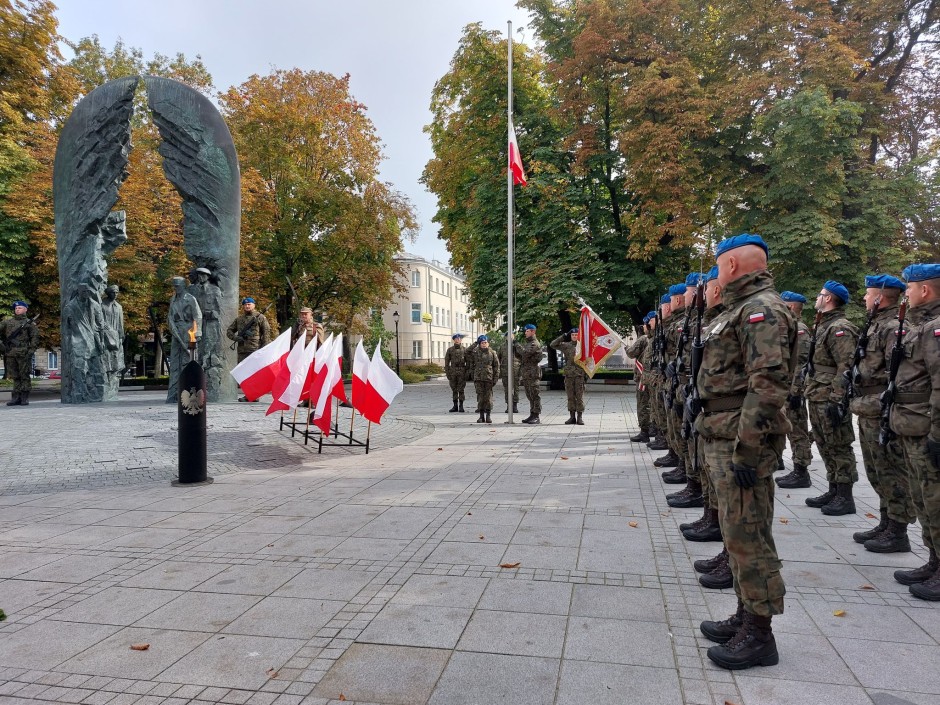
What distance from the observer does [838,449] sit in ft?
20.2

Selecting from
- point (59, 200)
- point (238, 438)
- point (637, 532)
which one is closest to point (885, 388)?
point (637, 532)

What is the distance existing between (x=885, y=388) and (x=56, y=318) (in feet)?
94.6

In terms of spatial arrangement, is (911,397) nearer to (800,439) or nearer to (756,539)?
(756,539)

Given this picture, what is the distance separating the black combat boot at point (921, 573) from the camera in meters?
4.20

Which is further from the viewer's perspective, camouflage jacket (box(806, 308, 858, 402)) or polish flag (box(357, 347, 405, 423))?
polish flag (box(357, 347, 405, 423))

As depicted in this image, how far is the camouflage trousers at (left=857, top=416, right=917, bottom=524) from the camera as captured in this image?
4.93 m

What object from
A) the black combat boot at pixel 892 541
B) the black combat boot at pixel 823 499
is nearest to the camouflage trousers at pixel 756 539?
the black combat boot at pixel 892 541

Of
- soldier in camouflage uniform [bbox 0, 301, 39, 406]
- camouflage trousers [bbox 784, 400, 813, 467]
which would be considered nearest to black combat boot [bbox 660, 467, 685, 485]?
camouflage trousers [bbox 784, 400, 813, 467]

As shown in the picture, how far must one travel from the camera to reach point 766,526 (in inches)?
129

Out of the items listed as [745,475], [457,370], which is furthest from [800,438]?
[457,370]

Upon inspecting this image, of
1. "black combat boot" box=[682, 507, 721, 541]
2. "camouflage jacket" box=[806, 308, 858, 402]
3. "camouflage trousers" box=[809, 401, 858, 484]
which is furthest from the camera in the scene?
"camouflage trousers" box=[809, 401, 858, 484]

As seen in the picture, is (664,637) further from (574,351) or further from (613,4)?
(613,4)

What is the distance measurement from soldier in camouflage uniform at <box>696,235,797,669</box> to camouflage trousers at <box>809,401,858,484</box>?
132 inches

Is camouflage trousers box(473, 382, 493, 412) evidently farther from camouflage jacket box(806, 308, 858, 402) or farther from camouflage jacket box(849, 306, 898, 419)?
camouflage jacket box(849, 306, 898, 419)
